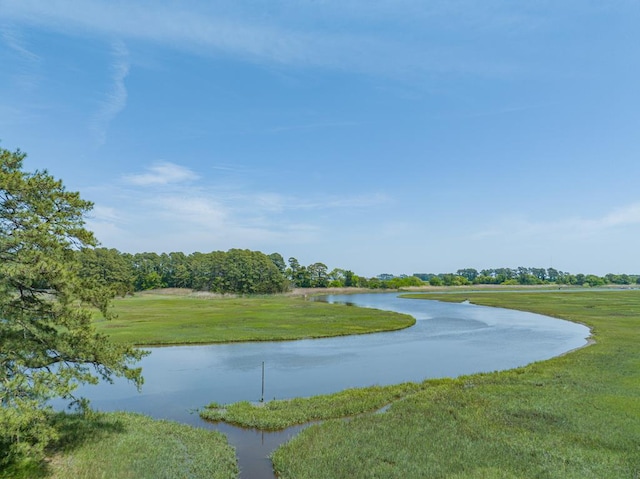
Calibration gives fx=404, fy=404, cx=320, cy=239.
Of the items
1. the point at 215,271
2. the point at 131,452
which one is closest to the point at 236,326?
Answer: the point at 131,452

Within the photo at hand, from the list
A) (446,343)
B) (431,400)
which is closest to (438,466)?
(431,400)

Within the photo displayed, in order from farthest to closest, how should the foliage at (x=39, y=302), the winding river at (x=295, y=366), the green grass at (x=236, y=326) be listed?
1. the green grass at (x=236, y=326)
2. the winding river at (x=295, y=366)
3. the foliage at (x=39, y=302)

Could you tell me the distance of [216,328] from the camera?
46.1 metres

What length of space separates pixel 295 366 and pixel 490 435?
53.8 feet

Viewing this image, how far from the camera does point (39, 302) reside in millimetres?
12742

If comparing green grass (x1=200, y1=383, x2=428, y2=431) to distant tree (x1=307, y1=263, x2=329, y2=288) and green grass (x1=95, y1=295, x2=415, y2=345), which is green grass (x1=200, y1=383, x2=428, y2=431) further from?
distant tree (x1=307, y1=263, x2=329, y2=288)

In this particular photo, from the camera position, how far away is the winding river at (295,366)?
2081cm

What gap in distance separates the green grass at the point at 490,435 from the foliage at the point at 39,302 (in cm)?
766

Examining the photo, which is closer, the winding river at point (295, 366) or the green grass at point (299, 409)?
the green grass at point (299, 409)

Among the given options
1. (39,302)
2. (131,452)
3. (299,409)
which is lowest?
(299,409)

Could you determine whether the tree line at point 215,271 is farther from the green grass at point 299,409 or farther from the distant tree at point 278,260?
the green grass at point 299,409

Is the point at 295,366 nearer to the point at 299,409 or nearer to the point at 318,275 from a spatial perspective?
the point at 299,409

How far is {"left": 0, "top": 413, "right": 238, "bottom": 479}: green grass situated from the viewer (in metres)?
12.7

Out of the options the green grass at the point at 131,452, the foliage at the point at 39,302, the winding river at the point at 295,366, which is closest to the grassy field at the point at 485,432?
the winding river at the point at 295,366
